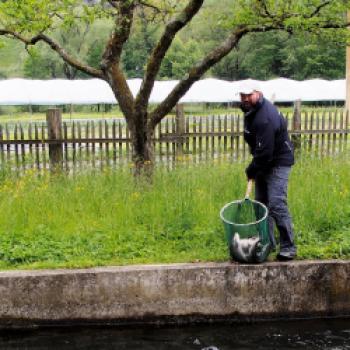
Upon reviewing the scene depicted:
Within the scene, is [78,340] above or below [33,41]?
below

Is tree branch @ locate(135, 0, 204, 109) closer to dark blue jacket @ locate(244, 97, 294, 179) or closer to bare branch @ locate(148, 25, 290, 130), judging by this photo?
bare branch @ locate(148, 25, 290, 130)

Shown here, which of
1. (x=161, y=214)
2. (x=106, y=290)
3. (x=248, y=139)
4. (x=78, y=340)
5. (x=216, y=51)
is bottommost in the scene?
(x=78, y=340)

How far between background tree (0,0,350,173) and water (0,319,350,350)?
3.79 meters

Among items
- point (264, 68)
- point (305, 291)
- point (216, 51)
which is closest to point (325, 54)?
point (264, 68)

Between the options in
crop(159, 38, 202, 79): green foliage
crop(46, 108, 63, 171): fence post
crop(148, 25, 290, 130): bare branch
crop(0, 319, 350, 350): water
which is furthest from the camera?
crop(159, 38, 202, 79): green foliage

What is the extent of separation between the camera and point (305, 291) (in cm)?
613

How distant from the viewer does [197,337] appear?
18.9 feet

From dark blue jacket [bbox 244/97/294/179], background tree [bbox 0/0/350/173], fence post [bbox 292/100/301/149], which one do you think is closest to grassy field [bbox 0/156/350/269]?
dark blue jacket [bbox 244/97/294/179]

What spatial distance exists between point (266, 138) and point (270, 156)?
201 mm

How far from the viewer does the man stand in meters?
5.77

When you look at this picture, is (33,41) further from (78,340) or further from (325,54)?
(325,54)

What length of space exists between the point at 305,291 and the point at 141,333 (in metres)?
1.86

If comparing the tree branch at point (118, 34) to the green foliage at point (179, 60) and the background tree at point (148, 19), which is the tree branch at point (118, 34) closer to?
the background tree at point (148, 19)

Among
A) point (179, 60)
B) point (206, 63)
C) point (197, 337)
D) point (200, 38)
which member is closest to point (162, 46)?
point (206, 63)
